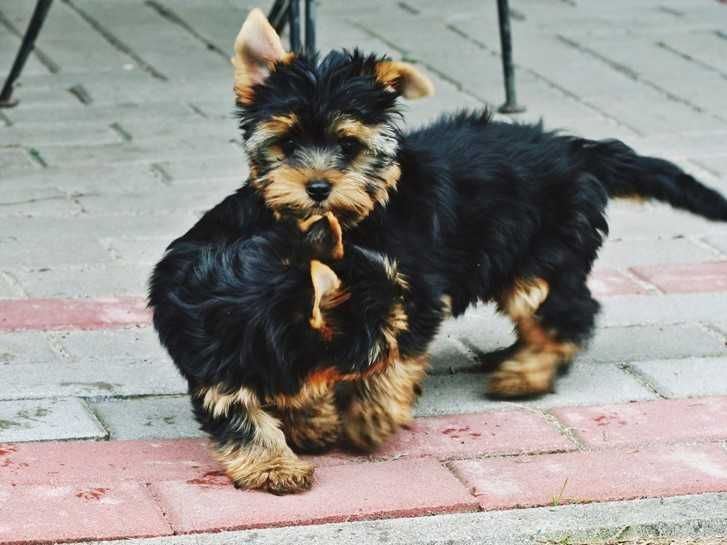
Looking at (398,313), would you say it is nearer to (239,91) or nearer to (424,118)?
(239,91)

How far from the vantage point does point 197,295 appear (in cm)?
420

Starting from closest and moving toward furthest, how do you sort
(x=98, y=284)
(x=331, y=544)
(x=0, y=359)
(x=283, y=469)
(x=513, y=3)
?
(x=331, y=544) < (x=283, y=469) < (x=0, y=359) < (x=98, y=284) < (x=513, y=3)

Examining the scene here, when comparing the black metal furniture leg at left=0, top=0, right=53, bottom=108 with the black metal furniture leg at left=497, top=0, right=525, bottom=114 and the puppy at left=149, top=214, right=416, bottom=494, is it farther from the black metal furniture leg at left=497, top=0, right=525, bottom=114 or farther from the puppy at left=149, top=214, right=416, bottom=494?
the puppy at left=149, top=214, right=416, bottom=494

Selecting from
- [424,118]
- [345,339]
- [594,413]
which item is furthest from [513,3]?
[345,339]

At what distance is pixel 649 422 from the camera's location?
4.67 meters

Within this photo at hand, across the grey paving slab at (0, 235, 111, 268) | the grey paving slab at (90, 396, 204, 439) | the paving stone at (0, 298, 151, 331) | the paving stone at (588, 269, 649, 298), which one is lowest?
the grey paving slab at (0, 235, 111, 268)

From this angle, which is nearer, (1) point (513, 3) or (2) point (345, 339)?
(2) point (345, 339)

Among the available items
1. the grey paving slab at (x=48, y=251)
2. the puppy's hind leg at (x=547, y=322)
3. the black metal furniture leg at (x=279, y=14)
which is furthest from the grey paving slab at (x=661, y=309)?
the black metal furniture leg at (x=279, y=14)

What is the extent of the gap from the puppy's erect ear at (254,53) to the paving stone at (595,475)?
119 centimetres

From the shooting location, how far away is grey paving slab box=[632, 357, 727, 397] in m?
4.96

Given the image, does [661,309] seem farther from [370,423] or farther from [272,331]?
[272,331]

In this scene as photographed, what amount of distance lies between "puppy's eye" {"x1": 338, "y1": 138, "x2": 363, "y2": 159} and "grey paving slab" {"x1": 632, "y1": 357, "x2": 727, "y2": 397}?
1.40m

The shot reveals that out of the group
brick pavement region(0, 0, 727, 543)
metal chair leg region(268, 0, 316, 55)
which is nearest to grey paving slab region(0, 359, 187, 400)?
brick pavement region(0, 0, 727, 543)

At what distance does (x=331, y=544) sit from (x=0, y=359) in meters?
1.66
